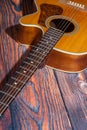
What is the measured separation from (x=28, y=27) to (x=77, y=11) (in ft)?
0.79

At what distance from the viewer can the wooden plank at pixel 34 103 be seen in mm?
722

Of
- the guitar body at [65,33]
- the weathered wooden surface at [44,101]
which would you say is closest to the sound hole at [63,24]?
the guitar body at [65,33]

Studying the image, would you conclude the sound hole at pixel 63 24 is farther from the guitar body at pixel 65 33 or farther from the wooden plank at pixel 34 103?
the wooden plank at pixel 34 103

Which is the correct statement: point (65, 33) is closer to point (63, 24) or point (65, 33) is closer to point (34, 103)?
point (63, 24)

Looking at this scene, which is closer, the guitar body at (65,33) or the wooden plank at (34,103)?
the wooden plank at (34,103)

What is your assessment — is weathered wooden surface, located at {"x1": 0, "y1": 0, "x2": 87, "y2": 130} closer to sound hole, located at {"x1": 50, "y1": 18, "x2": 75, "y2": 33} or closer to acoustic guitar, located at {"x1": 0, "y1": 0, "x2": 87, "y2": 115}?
acoustic guitar, located at {"x1": 0, "y1": 0, "x2": 87, "y2": 115}

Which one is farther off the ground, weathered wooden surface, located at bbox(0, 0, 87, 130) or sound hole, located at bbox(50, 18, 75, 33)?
sound hole, located at bbox(50, 18, 75, 33)

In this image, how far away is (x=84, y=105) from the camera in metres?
0.82

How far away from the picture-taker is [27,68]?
0.74m

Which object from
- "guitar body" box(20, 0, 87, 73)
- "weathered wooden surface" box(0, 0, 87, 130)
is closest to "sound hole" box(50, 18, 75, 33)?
"guitar body" box(20, 0, 87, 73)

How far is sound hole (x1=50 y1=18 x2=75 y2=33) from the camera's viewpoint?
3.06 feet

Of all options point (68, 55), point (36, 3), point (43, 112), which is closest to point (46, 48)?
point (68, 55)

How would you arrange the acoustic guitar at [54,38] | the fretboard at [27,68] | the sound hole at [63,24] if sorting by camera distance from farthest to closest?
the sound hole at [63,24] < the acoustic guitar at [54,38] < the fretboard at [27,68]

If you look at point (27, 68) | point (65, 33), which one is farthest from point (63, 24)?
point (27, 68)
